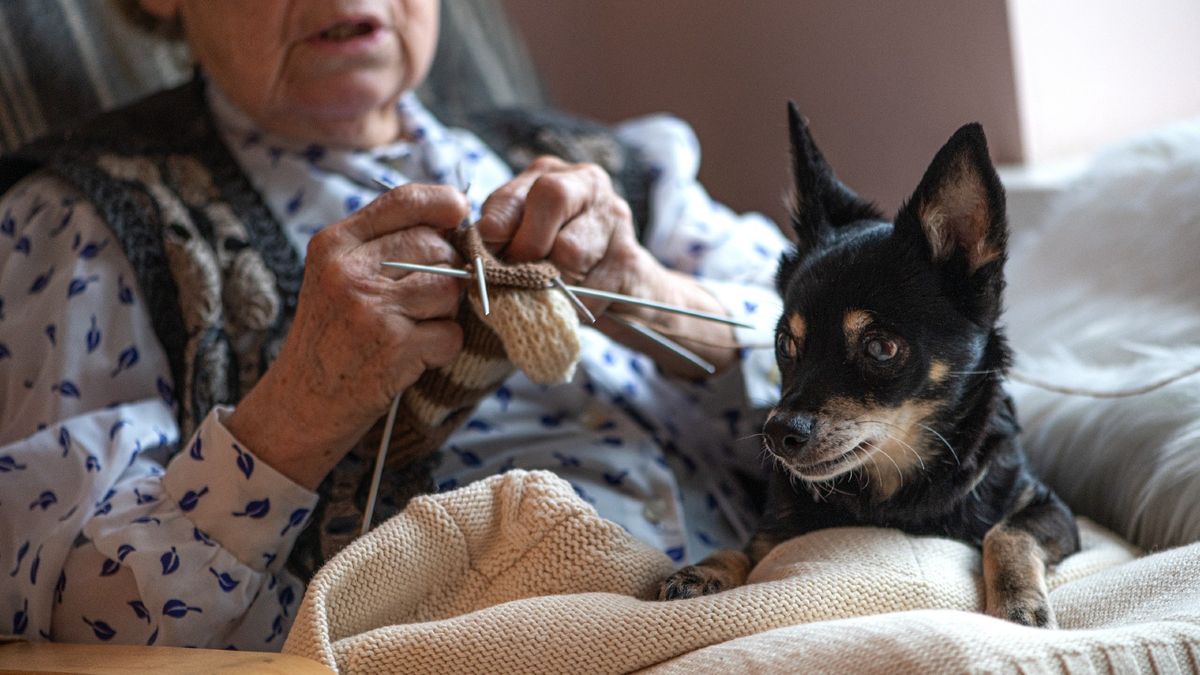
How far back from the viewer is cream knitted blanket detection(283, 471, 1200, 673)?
0.70 m

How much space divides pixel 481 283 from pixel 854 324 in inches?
12.1

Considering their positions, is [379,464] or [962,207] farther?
[379,464]

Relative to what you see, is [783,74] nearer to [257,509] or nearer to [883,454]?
[883,454]

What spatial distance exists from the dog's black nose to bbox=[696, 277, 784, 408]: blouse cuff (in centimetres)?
37

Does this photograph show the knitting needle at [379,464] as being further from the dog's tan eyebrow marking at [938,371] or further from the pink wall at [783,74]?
the pink wall at [783,74]

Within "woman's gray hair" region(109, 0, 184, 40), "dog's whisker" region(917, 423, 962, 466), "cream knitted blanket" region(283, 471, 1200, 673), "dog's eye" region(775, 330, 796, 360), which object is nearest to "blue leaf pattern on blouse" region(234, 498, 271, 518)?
"cream knitted blanket" region(283, 471, 1200, 673)

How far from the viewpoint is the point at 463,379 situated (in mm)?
1017

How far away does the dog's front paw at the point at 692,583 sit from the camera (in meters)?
0.87

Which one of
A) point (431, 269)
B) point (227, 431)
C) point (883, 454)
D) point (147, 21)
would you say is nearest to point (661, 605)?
point (883, 454)

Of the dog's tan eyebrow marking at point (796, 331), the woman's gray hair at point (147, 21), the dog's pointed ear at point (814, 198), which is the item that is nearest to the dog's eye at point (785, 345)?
the dog's tan eyebrow marking at point (796, 331)

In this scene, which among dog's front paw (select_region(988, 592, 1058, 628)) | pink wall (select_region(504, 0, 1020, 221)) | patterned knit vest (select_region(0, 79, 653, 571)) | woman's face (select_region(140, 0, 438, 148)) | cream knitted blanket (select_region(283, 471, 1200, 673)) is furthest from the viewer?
pink wall (select_region(504, 0, 1020, 221))

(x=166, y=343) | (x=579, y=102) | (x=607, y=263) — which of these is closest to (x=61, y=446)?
(x=166, y=343)

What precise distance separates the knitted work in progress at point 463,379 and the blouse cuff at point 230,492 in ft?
0.29

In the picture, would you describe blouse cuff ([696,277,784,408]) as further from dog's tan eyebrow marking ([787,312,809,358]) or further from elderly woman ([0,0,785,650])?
dog's tan eyebrow marking ([787,312,809,358])
